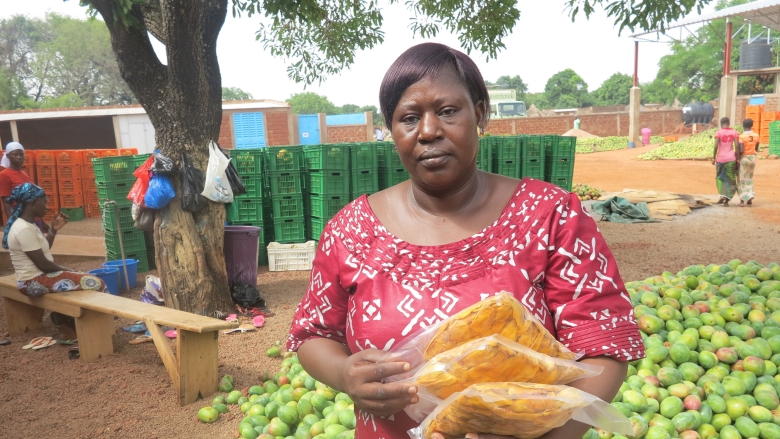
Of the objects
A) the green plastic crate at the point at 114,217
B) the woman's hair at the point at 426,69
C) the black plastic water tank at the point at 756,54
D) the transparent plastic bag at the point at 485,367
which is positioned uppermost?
the black plastic water tank at the point at 756,54

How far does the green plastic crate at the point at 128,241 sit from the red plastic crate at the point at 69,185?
21.4ft

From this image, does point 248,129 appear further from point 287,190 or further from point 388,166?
point 388,166

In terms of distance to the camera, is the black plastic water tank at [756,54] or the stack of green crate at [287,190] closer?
the stack of green crate at [287,190]

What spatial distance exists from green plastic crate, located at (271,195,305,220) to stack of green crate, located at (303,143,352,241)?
219 mm

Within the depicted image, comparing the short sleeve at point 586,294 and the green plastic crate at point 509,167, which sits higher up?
the short sleeve at point 586,294

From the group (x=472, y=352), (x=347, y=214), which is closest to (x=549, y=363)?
(x=472, y=352)

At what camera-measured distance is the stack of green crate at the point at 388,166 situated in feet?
27.8

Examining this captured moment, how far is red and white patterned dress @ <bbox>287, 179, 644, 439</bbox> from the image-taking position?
1.33 metres

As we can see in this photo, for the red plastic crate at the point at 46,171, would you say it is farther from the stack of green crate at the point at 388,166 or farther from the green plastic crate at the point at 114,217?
the stack of green crate at the point at 388,166

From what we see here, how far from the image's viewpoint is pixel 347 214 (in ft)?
5.35

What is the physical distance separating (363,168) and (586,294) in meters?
7.18

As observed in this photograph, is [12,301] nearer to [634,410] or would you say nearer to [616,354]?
[634,410]

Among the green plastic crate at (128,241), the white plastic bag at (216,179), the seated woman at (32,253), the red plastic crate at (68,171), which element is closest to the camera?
the seated woman at (32,253)

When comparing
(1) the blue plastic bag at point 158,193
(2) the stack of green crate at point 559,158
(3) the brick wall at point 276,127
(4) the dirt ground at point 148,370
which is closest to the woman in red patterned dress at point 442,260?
(4) the dirt ground at point 148,370
